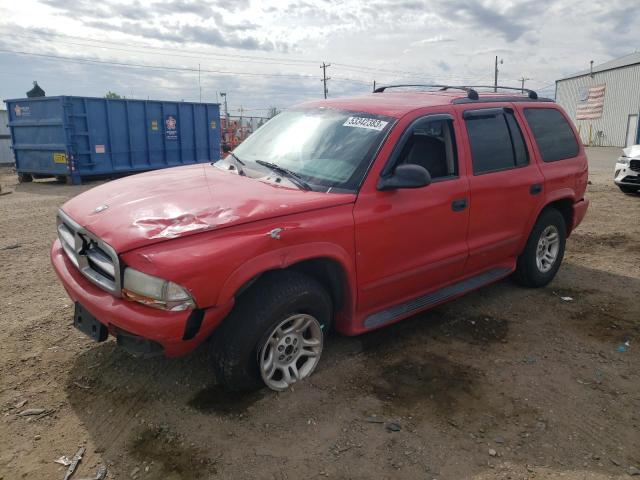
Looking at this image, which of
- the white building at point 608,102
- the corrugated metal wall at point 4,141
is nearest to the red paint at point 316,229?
the corrugated metal wall at point 4,141

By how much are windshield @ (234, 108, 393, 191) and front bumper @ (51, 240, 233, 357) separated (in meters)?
1.18

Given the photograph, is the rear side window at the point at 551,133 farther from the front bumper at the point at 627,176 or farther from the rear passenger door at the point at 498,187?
the front bumper at the point at 627,176

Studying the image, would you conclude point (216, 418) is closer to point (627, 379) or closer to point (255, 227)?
point (255, 227)

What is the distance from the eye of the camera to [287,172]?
356cm

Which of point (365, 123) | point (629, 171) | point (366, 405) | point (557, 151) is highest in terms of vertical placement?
point (365, 123)

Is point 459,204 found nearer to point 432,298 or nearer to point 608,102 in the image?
point 432,298

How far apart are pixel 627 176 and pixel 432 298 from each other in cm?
924

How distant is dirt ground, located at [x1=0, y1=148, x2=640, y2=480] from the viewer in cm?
264

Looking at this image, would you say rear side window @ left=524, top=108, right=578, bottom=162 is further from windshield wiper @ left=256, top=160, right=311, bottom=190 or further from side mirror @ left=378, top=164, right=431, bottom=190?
windshield wiper @ left=256, top=160, right=311, bottom=190

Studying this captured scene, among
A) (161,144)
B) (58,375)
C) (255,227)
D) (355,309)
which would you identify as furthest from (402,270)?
(161,144)

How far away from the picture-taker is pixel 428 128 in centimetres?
387

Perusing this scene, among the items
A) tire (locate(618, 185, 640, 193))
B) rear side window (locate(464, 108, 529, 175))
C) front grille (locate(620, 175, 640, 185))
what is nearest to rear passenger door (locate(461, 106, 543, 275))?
rear side window (locate(464, 108, 529, 175))

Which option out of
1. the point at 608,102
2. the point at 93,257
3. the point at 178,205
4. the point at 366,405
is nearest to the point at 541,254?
the point at 366,405

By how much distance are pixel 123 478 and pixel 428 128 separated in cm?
307
